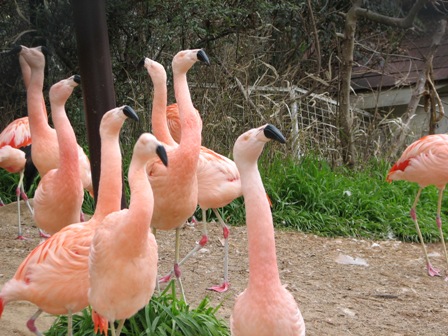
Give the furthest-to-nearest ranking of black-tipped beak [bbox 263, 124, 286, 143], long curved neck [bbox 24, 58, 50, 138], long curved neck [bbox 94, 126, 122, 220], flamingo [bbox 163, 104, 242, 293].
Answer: long curved neck [bbox 24, 58, 50, 138] → flamingo [bbox 163, 104, 242, 293] → long curved neck [bbox 94, 126, 122, 220] → black-tipped beak [bbox 263, 124, 286, 143]

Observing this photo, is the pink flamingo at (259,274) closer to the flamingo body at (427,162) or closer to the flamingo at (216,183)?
the flamingo at (216,183)

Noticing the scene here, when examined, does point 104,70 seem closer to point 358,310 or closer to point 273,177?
point 358,310

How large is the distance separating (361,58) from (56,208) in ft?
25.2

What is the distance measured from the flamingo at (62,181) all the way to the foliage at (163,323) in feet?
2.43

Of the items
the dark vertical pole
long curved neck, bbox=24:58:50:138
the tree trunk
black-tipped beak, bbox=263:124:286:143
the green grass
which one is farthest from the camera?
the tree trunk

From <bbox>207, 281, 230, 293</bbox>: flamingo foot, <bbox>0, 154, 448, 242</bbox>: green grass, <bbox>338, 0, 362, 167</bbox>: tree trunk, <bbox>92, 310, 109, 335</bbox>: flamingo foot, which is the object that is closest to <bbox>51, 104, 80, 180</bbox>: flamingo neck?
<bbox>92, 310, 109, 335</bbox>: flamingo foot

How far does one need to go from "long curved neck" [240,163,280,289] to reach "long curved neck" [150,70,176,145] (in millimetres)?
1689

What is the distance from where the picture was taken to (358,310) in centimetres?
467

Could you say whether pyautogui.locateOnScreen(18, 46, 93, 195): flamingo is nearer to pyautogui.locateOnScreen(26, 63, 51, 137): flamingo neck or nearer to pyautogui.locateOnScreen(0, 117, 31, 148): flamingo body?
pyautogui.locateOnScreen(26, 63, 51, 137): flamingo neck

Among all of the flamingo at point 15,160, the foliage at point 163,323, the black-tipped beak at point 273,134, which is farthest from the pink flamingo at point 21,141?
the black-tipped beak at point 273,134

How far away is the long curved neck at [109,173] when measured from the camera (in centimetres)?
314

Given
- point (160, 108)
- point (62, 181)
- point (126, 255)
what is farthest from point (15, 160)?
point (126, 255)

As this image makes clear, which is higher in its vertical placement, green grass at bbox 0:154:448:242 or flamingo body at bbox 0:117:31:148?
flamingo body at bbox 0:117:31:148

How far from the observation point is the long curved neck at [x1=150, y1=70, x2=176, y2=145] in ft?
14.6
